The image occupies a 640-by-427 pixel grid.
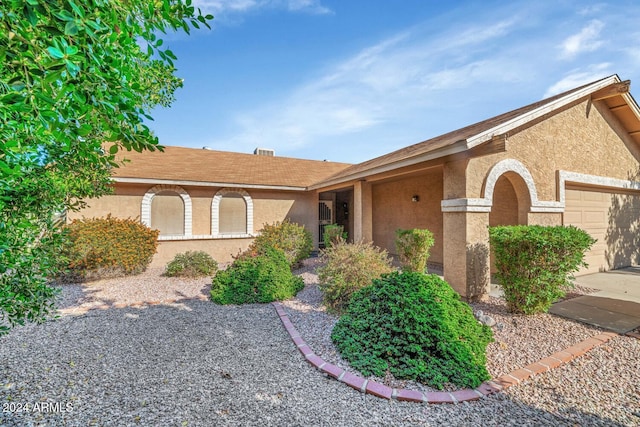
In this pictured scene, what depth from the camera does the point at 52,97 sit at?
132cm

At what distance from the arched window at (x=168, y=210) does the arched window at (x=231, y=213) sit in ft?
3.33

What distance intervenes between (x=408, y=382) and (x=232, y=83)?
28.6 feet

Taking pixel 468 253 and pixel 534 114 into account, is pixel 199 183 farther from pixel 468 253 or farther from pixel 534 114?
pixel 534 114

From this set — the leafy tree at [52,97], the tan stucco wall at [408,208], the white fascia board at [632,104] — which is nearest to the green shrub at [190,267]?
the leafy tree at [52,97]

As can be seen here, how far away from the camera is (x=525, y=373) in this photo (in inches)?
128

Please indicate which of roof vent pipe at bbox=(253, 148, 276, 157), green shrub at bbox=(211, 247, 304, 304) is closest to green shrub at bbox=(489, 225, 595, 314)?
green shrub at bbox=(211, 247, 304, 304)

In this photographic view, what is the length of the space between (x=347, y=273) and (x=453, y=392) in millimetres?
2710

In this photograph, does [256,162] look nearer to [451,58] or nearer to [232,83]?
[232,83]

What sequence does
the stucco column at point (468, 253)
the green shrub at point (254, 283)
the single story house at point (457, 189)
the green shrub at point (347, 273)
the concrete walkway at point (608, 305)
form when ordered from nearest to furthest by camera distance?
the concrete walkway at point (608, 305)
the green shrub at point (347, 273)
the stucco column at point (468, 253)
the green shrub at point (254, 283)
the single story house at point (457, 189)

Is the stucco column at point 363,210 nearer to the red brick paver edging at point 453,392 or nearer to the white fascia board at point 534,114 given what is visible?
the white fascia board at point 534,114

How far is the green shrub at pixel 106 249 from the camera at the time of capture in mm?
7434

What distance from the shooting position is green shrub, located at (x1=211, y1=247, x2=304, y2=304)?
6.00 meters

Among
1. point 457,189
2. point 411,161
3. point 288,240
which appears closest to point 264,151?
point 288,240

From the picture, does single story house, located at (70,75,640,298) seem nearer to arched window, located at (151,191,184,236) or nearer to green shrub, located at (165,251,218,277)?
arched window, located at (151,191,184,236)
